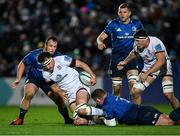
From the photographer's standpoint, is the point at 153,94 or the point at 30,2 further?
the point at 30,2

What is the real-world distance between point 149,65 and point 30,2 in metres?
12.4

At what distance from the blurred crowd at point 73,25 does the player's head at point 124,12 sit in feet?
27.4

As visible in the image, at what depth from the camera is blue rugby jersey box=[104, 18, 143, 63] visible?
15.7 meters

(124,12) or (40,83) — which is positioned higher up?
(124,12)

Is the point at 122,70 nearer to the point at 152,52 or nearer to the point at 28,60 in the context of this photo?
the point at 152,52

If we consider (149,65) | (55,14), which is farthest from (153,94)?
(149,65)

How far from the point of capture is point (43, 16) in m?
26.0

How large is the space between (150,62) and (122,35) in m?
1.08

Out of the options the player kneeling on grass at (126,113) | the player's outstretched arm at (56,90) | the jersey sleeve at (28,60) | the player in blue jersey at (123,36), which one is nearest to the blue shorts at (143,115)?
the player kneeling on grass at (126,113)

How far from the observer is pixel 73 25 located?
82.6 feet

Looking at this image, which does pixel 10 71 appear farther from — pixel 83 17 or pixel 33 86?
pixel 33 86

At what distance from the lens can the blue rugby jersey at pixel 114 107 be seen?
13211mm

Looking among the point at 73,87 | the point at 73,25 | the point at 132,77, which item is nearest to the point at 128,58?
A: the point at 132,77

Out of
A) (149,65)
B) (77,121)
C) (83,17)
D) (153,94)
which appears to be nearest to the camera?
(77,121)
